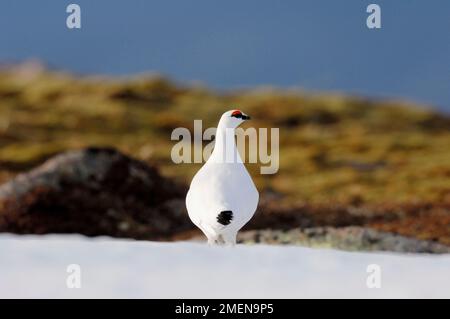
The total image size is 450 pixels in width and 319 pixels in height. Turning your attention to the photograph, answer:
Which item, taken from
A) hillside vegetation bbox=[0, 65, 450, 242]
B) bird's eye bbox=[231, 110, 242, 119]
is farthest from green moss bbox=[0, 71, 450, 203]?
bird's eye bbox=[231, 110, 242, 119]

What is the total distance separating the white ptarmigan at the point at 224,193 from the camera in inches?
346

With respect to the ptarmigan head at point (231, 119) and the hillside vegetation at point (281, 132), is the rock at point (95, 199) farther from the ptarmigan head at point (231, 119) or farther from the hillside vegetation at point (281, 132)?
the ptarmigan head at point (231, 119)

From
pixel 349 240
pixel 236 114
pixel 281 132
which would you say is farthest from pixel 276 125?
pixel 236 114

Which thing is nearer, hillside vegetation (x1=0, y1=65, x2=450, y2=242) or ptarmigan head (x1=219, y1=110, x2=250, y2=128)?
ptarmigan head (x1=219, y1=110, x2=250, y2=128)

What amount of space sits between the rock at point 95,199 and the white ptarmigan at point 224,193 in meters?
11.3

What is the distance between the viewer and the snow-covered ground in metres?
7.77

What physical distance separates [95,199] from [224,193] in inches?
529

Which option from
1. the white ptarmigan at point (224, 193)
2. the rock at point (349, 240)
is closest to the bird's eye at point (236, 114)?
the white ptarmigan at point (224, 193)

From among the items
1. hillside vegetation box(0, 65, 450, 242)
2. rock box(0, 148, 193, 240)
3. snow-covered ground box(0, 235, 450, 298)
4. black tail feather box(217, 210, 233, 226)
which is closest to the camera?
snow-covered ground box(0, 235, 450, 298)

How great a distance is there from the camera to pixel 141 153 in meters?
48.2

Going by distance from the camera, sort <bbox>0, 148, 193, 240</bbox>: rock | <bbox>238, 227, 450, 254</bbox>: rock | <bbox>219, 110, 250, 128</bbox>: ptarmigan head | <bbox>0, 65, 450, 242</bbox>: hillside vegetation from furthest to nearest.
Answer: <bbox>0, 65, 450, 242</bbox>: hillside vegetation
<bbox>0, 148, 193, 240</bbox>: rock
<bbox>238, 227, 450, 254</bbox>: rock
<bbox>219, 110, 250, 128</bbox>: ptarmigan head

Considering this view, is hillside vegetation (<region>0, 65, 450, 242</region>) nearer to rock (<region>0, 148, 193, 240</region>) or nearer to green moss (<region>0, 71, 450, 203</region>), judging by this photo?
green moss (<region>0, 71, 450, 203</region>)

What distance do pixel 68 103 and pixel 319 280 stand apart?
63.7m

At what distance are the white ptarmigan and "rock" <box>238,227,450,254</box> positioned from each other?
701cm
